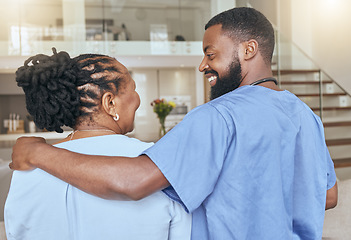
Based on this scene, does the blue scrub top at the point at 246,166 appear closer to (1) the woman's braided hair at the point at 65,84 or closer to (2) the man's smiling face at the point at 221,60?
(2) the man's smiling face at the point at 221,60

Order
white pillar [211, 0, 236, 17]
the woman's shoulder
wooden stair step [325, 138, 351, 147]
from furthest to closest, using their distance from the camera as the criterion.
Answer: white pillar [211, 0, 236, 17] → wooden stair step [325, 138, 351, 147] → the woman's shoulder

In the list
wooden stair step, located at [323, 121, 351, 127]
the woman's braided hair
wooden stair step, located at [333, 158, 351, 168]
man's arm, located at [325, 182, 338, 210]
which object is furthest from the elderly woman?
wooden stair step, located at [323, 121, 351, 127]

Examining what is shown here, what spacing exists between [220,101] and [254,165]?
161 millimetres

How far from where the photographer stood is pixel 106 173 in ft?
2.21

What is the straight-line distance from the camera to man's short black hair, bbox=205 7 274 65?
3.02 feet

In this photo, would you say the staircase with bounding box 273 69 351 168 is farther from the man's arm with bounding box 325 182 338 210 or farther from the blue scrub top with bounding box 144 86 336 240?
the blue scrub top with bounding box 144 86 336 240

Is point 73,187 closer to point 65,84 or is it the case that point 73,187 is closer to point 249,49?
point 65,84

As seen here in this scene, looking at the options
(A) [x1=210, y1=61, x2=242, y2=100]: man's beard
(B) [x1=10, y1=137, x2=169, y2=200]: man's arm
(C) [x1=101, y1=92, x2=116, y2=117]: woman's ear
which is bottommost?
(B) [x1=10, y1=137, x2=169, y2=200]: man's arm

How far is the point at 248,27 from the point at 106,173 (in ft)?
1.80

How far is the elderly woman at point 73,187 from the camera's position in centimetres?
75

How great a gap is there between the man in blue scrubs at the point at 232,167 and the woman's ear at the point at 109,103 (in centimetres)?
16

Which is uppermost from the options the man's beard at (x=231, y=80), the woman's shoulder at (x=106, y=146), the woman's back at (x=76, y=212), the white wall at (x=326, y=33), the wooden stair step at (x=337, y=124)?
the white wall at (x=326, y=33)

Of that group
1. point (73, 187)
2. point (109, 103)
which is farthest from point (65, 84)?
point (73, 187)

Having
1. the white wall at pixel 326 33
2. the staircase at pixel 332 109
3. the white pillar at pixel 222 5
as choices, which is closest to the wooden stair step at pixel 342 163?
the staircase at pixel 332 109
